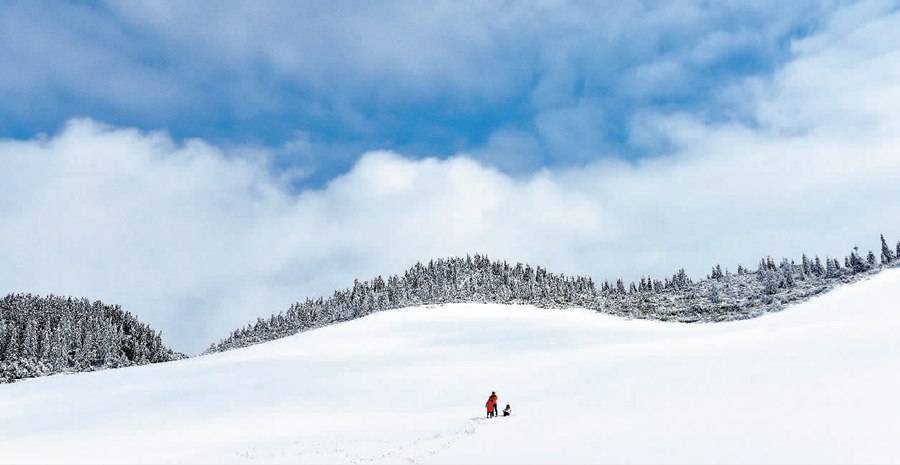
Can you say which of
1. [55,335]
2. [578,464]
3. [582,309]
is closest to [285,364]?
[578,464]

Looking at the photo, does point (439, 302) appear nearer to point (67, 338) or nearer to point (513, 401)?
point (513, 401)

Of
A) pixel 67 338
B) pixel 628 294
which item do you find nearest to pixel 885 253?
pixel 628 294

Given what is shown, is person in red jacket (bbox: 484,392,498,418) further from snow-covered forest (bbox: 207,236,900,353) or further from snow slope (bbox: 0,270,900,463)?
snow-covered forest (bbox: 207,236,900,353)

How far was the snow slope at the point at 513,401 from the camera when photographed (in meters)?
17.5

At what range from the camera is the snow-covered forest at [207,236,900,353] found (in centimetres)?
7150

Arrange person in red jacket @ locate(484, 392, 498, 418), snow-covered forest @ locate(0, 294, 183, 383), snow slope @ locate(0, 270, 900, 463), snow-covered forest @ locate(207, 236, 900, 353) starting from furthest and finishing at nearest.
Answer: snow-covered forest @ locate(0, 294, 183, 383) → snow-covered forest @ locate(207, 236, 900, 353) → person in red jacket @ locate(484, 392, 498, 418) → snow slope @ locate(0, 270, 900, 463)

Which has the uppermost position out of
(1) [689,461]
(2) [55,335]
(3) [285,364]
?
(2) [55,335]

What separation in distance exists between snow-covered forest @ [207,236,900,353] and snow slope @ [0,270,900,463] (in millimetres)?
20989

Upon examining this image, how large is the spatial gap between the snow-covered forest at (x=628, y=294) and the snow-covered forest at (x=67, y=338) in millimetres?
23623

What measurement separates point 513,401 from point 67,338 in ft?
438

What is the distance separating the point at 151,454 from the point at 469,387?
17277mm

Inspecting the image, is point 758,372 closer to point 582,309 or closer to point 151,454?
point 151,454

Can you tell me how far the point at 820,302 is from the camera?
53.2 m

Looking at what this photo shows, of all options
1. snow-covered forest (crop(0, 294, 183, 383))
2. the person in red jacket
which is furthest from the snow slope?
snow-covered forest (crop(0, 294, 183, 383))
